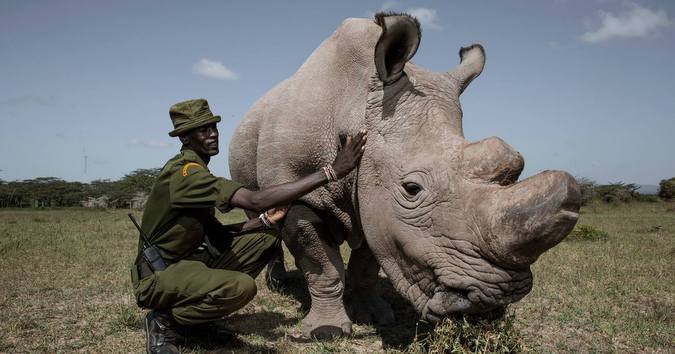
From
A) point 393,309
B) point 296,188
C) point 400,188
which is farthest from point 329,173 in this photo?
point 393,309

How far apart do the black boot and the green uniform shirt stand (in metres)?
0.40

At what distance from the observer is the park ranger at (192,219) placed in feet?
12.8

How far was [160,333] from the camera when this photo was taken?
13.5 feet

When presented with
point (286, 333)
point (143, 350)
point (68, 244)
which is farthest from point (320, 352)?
point (68, 244)

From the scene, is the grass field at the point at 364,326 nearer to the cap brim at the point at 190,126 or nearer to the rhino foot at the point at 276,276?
the rhino foot at the point at 276,276

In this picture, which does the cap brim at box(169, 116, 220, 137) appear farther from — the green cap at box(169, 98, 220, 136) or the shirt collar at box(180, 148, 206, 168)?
the shirt collar at box(180, 148, 206, 168)

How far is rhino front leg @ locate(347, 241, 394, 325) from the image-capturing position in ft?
17.8

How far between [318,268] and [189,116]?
164 cm

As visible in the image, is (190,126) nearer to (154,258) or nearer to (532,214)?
(154,258)

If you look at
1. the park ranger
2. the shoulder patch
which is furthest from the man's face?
the shoulder patch

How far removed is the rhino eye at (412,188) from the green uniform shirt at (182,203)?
1118 mm

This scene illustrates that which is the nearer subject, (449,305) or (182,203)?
(449,305)

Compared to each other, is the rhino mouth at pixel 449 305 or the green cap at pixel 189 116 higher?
the green cap at pixel 189 116

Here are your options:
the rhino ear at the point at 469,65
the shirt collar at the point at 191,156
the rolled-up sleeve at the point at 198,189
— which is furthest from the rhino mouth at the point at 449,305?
the shirt collar at the point at 191,156
